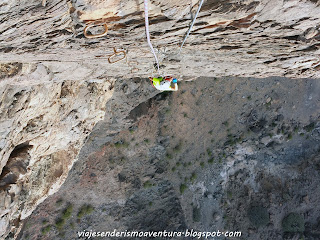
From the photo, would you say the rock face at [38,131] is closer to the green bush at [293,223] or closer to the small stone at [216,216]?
the small stone at [216,216]

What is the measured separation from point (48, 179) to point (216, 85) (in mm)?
6767

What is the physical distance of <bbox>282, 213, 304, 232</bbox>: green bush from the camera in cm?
1043

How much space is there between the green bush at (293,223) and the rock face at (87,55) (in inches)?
349

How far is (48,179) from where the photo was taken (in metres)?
6.12

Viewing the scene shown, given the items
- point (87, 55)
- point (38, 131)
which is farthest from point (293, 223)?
point (87, 55)

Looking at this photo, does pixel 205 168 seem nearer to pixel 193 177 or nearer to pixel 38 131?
pixel 193 177

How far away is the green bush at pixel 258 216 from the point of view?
34.2 ft

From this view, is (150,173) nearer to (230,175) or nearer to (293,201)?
(230,175)

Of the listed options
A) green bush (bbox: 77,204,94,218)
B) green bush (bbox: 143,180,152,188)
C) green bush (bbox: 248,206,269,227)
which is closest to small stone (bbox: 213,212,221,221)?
green bush (bbox: 248,206,269,227)

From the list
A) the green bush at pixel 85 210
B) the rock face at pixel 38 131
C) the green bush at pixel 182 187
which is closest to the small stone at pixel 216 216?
the green bush at pixel 182 187

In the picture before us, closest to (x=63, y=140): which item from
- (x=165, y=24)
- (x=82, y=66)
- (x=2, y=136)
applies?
(x=2, y=136)

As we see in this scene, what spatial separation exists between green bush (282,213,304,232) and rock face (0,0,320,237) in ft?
29.1

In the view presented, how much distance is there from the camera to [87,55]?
3.21 meters

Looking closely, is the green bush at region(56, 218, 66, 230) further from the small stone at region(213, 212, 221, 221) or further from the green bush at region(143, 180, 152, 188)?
the small stone at region(213, 212, 221, 221)
